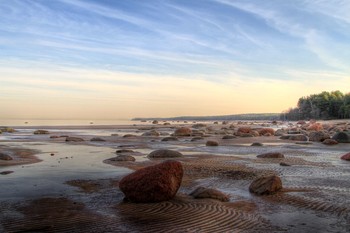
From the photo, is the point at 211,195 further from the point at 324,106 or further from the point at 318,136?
the point at 324,106

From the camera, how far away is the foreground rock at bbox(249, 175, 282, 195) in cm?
980

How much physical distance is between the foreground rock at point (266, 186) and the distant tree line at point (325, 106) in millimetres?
104153

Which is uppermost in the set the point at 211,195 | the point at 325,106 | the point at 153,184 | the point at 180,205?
the point at 325,106

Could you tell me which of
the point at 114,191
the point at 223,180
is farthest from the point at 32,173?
the point at 223,180

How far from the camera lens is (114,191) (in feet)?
33.7

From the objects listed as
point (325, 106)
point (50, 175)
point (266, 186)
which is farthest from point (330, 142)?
point (325, 106)

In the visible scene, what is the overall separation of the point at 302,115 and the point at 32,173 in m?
120

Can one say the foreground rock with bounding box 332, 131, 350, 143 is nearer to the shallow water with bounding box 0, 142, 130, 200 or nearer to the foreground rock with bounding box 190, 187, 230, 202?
the shallow water with bounding box 0, 142, 130, 200

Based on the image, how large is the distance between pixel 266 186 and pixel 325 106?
4470 inches

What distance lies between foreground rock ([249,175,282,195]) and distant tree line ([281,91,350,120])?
342 ft

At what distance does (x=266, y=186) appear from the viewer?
990 centimetres

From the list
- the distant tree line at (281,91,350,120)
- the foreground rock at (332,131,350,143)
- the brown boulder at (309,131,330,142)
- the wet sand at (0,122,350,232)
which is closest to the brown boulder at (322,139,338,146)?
the foreground rock at (332,131,350,143)

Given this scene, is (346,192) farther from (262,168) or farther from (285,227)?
(262,168)

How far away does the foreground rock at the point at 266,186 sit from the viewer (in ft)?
32.2
